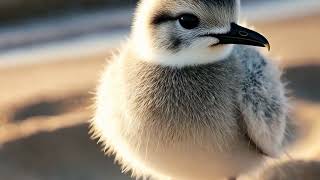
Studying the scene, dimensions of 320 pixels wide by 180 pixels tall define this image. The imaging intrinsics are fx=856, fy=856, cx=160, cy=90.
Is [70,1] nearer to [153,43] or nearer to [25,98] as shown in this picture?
[25,98]

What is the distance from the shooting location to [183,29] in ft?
9.96

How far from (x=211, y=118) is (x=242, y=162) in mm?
288

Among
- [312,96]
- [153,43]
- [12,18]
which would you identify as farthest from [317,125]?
[12,18]

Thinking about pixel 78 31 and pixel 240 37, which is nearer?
pixel 240 37

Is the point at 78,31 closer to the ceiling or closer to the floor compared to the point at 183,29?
closer to the floor

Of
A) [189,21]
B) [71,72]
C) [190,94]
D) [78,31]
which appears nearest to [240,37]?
[189,21]

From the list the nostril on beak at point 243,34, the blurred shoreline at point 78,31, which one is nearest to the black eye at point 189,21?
the nostril on beak at point 243,34

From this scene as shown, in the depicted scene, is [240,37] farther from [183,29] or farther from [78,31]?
[78,31]

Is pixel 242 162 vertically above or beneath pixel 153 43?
beneath

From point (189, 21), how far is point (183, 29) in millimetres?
36

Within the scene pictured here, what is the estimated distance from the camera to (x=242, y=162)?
130 inches

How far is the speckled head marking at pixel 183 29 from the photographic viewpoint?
3012 mm

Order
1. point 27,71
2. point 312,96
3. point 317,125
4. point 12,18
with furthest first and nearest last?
point 12,18, point 27,71, point 312,96, point 317,125

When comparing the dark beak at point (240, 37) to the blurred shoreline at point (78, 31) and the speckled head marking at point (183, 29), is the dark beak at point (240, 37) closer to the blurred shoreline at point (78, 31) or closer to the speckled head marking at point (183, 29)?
the speckled head marking at point (183, 29)
